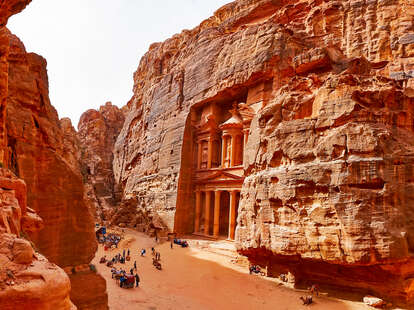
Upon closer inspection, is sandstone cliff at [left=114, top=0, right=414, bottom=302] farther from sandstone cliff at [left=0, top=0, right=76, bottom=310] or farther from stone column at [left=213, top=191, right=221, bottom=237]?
sandstone cliff at [left=0, top=0, right=76, bottom=310]

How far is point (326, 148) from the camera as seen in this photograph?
1384cm

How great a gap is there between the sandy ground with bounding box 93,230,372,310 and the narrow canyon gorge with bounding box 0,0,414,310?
1.39 m

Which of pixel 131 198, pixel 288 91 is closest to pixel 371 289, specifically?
pixel 288 91

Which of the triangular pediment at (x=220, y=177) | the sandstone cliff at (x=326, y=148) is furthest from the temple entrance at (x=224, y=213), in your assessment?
the sandstone cliff at (x=326, y=148)

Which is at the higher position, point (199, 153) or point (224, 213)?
point (199, 153)

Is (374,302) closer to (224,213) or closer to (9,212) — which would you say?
(9,212)

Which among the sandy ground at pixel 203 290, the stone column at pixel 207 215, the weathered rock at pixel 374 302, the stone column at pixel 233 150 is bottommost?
the sandy ground at pixel 203 290

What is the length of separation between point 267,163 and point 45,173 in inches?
445

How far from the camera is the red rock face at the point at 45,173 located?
8.95 m

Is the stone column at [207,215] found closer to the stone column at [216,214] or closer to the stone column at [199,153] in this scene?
the stone column at [216,214]

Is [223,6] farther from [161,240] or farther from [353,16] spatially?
[161,240]

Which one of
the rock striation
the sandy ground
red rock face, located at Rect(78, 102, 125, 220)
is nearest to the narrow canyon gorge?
the rock striation

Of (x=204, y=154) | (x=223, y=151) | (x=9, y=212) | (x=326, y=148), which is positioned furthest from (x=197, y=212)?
(x=9, y=212)

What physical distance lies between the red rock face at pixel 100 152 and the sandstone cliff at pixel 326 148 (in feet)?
59.1
